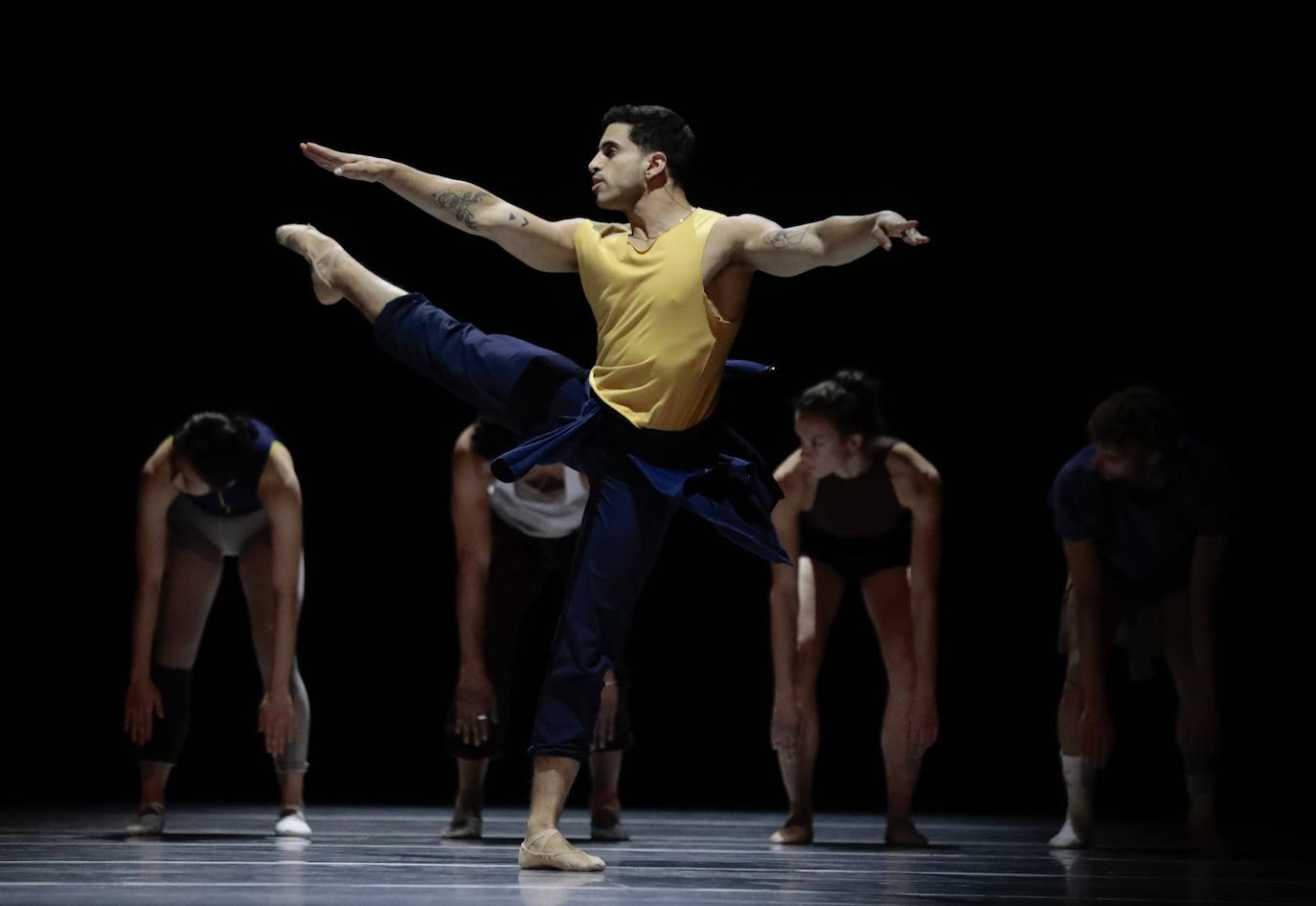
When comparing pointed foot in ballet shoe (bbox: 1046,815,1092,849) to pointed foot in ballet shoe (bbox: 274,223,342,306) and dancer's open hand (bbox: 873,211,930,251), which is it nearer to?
dancer's open hand (bbox: 873,211,930,251)

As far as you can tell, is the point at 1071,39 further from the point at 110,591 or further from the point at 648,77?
the point at 110,591

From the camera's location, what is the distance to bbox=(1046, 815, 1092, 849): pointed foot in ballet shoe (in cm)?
419

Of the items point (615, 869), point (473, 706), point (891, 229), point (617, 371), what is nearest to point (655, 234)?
point (617, 371)

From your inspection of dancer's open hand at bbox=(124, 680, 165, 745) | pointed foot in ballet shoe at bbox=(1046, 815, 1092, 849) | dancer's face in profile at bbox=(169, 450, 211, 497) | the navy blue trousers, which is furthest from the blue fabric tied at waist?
dancer's open hand at bbox=(124, 680, 165, 745)

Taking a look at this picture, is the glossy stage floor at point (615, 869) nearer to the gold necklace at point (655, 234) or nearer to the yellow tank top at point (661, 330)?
the yellow tank top at point (661, 330)

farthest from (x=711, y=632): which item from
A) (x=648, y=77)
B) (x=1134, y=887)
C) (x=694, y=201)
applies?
(x=1134, y=887)

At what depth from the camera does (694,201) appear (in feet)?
19.2

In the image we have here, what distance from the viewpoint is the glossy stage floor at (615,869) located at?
8.96 ft

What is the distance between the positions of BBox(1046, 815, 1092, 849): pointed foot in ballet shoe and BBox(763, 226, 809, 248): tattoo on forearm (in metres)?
1.81

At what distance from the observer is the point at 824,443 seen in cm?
420

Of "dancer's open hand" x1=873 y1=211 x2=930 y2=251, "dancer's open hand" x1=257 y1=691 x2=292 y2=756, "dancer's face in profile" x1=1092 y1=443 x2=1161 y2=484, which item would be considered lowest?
"dancer's open hand" x1=257 y1=691 x2=292 y2=756

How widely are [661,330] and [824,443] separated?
109cm

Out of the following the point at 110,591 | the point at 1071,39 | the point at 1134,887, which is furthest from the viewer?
the point at 110,591

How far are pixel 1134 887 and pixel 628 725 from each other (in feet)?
5.48
